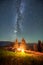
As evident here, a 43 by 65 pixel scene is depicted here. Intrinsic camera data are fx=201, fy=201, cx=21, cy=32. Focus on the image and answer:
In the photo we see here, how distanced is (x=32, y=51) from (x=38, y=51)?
0.63 feet

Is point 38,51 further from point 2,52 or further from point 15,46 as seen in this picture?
point 2,52

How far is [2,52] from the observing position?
6586mm

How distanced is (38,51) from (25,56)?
446mm

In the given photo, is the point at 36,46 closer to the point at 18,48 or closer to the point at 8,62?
the point at 18,48

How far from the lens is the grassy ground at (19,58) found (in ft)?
20.1

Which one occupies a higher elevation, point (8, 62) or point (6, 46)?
point (6, 46)

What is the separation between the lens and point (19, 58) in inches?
248

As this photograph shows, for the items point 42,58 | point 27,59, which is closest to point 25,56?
point 27,59

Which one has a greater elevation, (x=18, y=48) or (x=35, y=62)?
(x=18, y=48)

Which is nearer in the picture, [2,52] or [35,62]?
[35,62]

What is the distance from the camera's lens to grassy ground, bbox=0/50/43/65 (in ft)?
20.1

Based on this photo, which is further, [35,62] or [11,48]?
[11,48]

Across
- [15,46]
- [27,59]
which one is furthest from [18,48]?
[27,59]

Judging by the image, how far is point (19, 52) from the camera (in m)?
6.46
